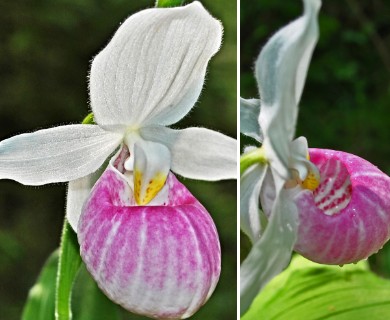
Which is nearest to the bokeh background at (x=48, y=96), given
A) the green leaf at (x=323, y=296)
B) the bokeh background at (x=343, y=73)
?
the bokeh background at (x=343, y=73)

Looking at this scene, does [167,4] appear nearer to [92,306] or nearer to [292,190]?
[292,190]

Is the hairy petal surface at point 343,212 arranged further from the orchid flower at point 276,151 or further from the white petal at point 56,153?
the white petal at point 56,153

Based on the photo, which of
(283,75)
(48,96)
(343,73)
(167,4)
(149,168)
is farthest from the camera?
(343,73)

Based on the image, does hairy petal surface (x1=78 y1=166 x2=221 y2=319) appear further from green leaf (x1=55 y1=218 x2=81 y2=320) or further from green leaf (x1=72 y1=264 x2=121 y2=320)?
green leaf (x1=72 y1=264 x2=121 y2=320)

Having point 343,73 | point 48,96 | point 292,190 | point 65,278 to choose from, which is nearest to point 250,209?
point 292,190

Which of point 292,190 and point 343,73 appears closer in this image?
point 292,190

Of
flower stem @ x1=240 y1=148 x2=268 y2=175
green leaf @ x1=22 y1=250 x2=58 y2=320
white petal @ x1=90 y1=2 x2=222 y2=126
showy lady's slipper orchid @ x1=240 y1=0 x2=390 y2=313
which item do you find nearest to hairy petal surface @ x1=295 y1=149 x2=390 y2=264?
showy lady's slipper orchid @ x1=240 y1=0 x2=390 y2=313

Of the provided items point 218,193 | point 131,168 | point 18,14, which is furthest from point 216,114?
point 131,168
